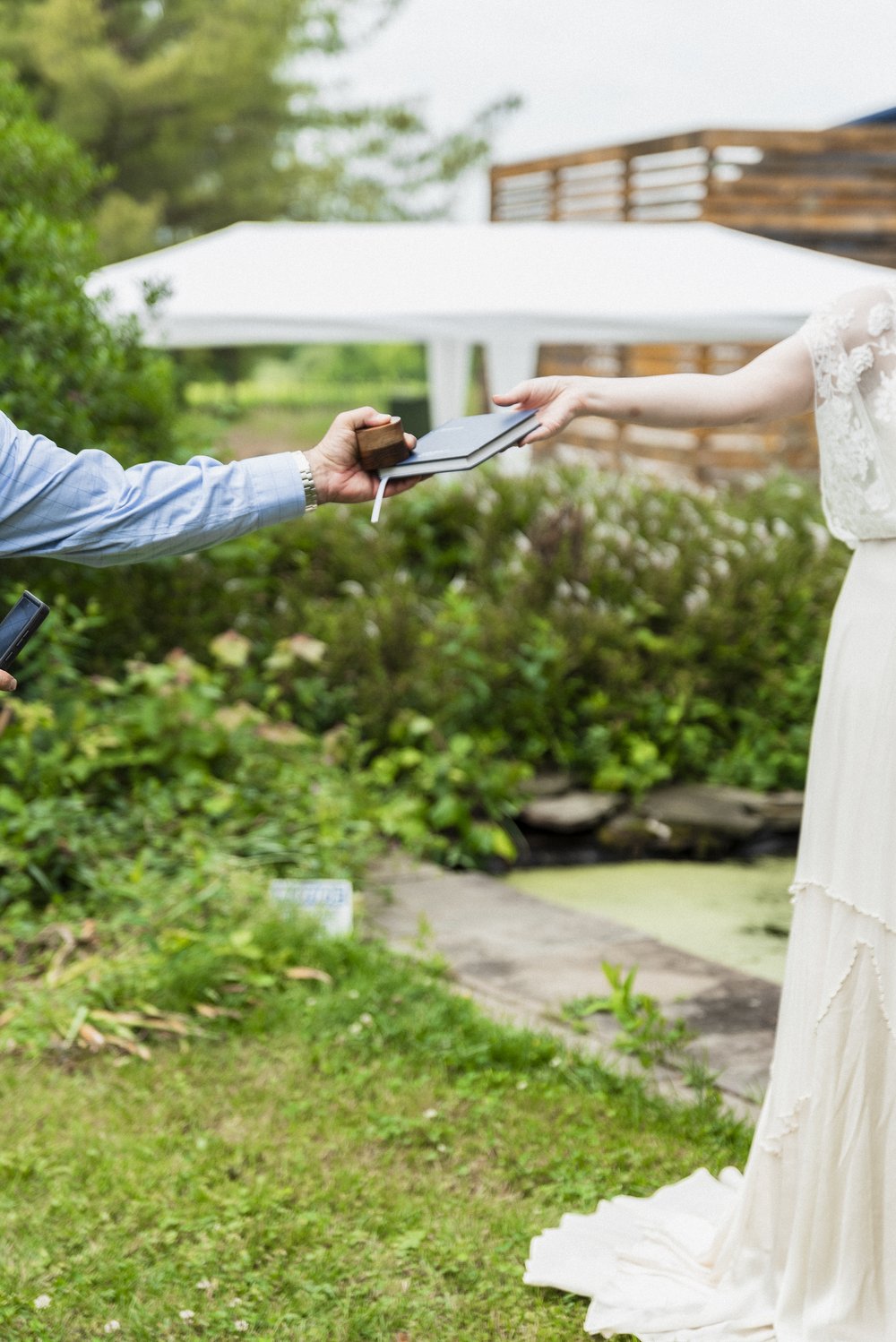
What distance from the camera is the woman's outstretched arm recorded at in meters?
2.50

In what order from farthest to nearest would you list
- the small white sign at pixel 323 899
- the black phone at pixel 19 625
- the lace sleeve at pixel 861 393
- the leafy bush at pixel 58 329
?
1. the leafy bush at pixel 58 329
2. the small white sign at pixel 323 899
3. the lace sleeve at pixel 861 393
4. the black phone at pixel 19 625

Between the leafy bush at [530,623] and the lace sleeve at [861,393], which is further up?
the lace sleeve at [861,393]

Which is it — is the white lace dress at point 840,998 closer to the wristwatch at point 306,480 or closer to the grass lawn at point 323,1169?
the grass lawn at point 323,1169

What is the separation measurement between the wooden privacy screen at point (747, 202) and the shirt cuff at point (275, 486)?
35.9 ft

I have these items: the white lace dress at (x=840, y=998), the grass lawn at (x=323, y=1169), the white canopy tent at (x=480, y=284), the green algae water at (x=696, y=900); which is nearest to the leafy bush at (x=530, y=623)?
the green algae water at (x=696, y=900)

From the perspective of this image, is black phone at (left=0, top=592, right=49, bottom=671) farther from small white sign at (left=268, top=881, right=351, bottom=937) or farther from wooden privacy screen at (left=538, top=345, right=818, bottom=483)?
wooden privacy screen at (left=538, top=345, right=818, bottom=483)

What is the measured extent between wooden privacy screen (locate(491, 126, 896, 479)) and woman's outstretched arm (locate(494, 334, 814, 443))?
35.1 feet

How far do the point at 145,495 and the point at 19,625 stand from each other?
0.31m

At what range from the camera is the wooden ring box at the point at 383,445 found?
246cm

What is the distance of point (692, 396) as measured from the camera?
8.25ft

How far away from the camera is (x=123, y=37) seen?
1969 centimetres

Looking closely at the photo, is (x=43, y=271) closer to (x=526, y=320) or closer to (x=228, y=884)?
(x=228, y=884)

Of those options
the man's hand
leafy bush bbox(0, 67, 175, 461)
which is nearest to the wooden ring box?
the man's hand

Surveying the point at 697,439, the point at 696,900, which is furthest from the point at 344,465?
the point at 697,439
